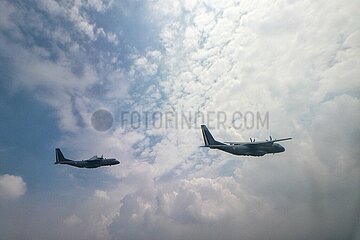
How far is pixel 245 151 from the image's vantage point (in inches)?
2576

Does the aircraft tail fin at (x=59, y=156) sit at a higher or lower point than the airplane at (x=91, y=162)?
higher

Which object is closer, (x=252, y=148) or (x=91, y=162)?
(x=252, y=148)

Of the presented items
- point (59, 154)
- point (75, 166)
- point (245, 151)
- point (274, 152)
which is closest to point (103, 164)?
point (75, 166)

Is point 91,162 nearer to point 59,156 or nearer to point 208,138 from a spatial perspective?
point 59,156

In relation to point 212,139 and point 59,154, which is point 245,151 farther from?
point 59,154

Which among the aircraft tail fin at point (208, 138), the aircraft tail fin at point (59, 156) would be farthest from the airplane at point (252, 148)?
the aircraft tail fin at point (59, 156)

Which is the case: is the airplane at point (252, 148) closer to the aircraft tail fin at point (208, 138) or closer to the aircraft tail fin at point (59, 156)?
the aircraft tail fin at point (208, 138)

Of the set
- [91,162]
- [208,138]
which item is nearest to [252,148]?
[208,138]

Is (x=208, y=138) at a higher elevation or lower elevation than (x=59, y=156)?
higher

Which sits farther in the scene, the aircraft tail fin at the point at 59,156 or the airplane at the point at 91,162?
the aircraft tail fin at the point at 59,156

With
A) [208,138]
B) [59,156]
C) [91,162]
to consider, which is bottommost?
[91,162]

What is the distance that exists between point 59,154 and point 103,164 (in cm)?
1469

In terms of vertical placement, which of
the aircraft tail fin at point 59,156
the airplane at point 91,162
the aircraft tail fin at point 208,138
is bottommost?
the airplane at point 91,162

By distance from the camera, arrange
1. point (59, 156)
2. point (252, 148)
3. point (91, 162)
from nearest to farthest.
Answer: point (252, 148)
point (91, 162)
point (59, 156)
